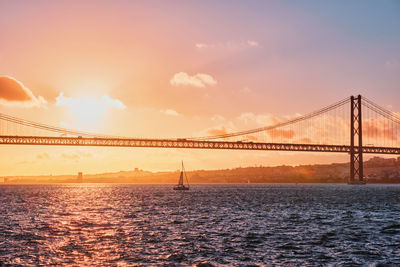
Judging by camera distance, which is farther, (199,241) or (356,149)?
(356,149)

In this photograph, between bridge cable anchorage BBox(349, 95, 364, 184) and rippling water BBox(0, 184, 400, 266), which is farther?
bridge cable anchorage BBox(349, 95, 364, 184)

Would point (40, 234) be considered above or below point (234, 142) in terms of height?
below

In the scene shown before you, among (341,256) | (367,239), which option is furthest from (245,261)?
(367,239)

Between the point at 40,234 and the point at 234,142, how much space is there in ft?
332

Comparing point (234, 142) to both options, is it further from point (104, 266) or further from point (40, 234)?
point (104, 266)

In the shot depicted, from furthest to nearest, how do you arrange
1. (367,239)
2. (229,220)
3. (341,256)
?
(229,220)
(367,239)
(341,256)

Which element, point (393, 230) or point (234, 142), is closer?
point (393, 230)

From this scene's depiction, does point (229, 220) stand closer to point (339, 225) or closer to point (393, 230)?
point (339, 225)

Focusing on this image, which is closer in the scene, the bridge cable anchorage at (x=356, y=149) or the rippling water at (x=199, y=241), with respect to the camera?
the rippling water at (x=199, y=241)

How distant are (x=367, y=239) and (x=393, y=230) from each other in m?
5.24

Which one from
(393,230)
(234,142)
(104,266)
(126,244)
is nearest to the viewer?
(104,266)

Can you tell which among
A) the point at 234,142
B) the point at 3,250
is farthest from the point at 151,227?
the point at 234,142

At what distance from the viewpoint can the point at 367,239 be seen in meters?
28.0

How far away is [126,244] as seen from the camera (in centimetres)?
2588
